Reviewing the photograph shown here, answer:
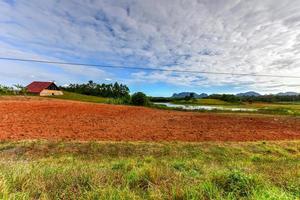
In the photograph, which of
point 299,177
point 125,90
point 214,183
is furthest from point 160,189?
point 125,90

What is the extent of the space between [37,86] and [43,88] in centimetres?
382

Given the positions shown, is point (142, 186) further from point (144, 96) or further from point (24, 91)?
point (24, 91)

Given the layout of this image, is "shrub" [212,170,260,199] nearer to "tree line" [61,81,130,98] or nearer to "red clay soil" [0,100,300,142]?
"red clay soil" [0,100,300,142]

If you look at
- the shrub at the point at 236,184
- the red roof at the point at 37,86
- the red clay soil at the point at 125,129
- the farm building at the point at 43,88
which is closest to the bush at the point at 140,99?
the red clay soil at the point at 125,129

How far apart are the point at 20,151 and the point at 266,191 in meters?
8.61

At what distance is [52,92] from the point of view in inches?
2618

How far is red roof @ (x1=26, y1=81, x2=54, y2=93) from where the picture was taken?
6342 centimetres

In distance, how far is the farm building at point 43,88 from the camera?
63013mm

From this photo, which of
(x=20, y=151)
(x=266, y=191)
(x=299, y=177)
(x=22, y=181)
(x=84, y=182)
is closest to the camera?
(x=266, y=191)

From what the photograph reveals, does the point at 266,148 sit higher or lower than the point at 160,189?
lower

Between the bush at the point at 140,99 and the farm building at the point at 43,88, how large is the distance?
35.2m

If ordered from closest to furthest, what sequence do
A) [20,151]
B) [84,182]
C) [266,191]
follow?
[266,191] < [84,182] < [20,151]

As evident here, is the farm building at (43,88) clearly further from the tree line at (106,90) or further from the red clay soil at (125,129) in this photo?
the red clay soil at (125,129)

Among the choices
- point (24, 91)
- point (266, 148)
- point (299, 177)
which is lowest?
point (266, 148)
